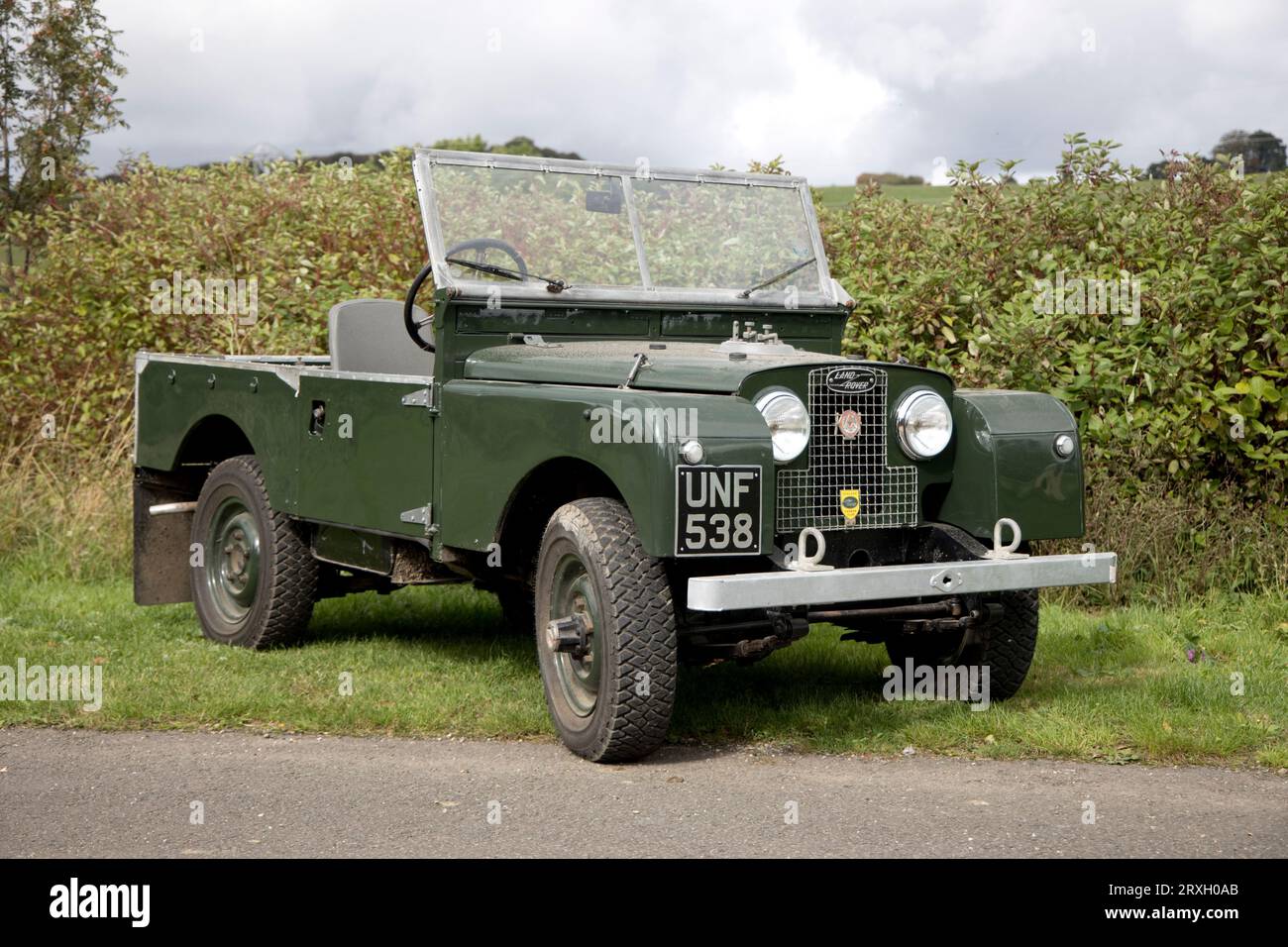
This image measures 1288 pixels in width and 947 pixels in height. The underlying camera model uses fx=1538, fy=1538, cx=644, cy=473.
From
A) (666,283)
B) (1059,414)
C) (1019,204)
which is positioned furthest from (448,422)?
(1019,204)

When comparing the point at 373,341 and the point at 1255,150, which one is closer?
the point at 373,341

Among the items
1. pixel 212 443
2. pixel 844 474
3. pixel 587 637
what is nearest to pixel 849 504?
pixel 844 474

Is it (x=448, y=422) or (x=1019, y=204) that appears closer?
(x=448, y=422)

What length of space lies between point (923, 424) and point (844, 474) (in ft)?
1.20

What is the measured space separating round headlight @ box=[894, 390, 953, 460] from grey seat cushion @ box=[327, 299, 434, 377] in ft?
9.04

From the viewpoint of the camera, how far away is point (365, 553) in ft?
22.2

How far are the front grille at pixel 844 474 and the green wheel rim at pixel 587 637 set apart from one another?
28.7 inches

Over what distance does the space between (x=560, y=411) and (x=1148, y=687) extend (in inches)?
108

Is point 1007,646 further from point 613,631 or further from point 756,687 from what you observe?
point 613,631

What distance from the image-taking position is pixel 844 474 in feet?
18.0

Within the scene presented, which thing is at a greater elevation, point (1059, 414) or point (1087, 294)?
point (1087, 294)

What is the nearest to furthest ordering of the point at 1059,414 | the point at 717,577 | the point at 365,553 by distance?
the point at 717,577 → the point at 1059,414 → the point at 365,553
